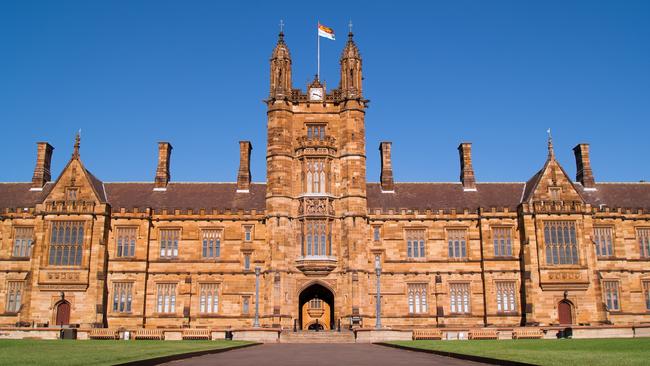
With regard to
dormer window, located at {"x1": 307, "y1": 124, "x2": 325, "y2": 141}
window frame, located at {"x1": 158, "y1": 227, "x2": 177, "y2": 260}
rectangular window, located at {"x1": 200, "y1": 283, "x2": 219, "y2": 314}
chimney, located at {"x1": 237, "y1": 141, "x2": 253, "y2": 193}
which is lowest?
rectangular window, located at {"x1": 200, "y1": 283, "x2": 219, "y2": 314}

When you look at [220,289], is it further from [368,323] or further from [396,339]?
[396,339]

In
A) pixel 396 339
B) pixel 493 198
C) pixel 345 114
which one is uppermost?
pixel 345 114

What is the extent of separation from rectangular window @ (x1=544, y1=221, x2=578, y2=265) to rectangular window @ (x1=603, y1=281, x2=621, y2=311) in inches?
148

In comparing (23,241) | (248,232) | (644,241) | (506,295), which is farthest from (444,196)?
(23,241)

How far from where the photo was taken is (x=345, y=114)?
148 ft

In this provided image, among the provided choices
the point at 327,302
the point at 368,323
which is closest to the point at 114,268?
the point at 327,302

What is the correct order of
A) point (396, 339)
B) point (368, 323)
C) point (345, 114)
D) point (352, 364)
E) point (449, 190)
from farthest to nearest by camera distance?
point (449, 190)
point (345, 114)
point (368, 323)
point (396, 339)
point (352, 364)

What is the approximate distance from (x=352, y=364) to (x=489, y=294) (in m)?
28.9

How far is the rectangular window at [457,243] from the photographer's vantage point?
1753 inches

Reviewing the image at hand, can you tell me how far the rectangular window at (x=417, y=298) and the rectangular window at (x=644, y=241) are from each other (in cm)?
1617

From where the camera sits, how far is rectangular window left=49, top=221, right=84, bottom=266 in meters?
42.4

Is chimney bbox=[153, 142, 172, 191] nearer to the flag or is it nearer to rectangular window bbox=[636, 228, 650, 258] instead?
the flag

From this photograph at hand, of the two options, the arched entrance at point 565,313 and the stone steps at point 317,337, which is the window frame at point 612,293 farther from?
the stone steps at point 317,337

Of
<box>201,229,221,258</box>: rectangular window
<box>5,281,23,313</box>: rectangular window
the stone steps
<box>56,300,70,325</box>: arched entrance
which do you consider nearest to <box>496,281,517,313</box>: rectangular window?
the stone steps
